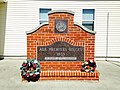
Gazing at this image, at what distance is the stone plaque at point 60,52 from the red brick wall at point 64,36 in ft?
0.49

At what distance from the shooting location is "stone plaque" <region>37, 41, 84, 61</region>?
6.58 metres

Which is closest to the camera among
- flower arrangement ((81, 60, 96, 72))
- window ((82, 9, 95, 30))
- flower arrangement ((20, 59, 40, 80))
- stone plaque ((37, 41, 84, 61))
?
flower arrangement ((20, 59, 40, 80))

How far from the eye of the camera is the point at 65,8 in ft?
37.9

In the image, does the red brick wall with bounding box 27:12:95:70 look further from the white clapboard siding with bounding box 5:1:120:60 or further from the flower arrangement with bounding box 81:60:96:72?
the white clapboard siding with bounding box 5:1:120:60

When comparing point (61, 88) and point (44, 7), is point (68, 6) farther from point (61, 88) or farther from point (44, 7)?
point (61, 88)

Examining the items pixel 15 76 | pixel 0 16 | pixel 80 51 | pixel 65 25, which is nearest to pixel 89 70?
pixel 80 51

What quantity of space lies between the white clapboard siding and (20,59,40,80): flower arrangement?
553cm

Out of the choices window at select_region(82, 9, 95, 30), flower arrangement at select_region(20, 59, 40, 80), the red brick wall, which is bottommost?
flower arrangement at select_region(20, 59, 40, 80)

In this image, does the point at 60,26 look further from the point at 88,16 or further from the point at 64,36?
the point at 88,16

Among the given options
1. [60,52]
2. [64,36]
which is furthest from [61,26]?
[60,52]

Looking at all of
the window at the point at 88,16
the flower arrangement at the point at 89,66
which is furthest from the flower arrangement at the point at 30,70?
the window at the point at 88,16

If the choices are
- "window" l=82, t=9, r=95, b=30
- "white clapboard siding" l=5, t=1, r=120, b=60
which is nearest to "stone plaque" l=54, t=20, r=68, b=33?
"white clapboard siding" l=5, t=1, r=120, b=60

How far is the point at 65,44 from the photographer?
659cm

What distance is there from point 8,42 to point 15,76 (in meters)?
5.15
